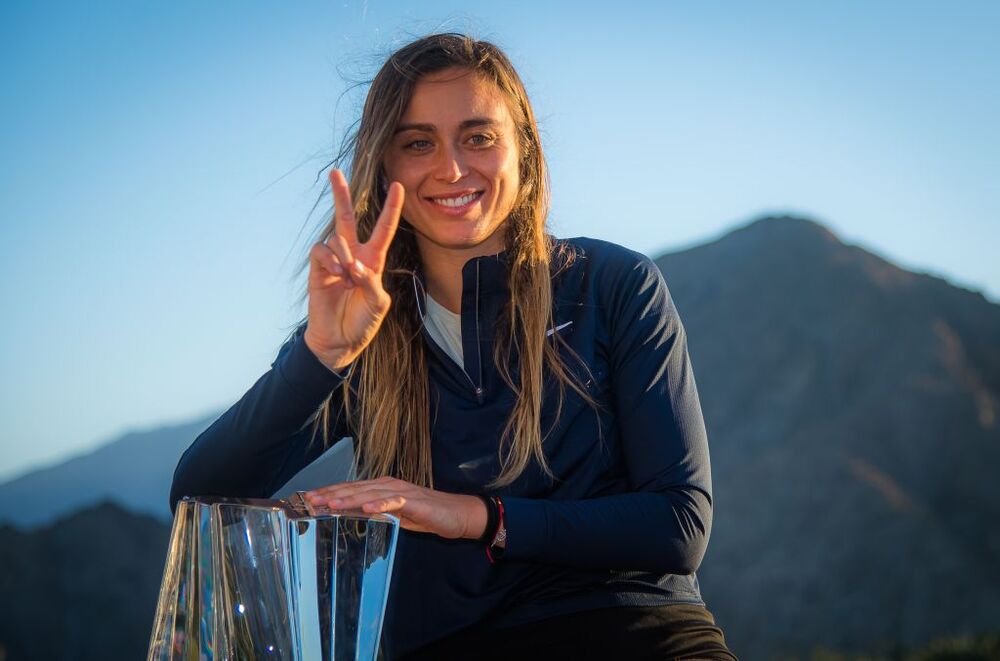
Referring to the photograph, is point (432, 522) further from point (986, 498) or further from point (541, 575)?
point (986, 498)

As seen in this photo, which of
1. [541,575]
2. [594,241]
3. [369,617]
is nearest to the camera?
[369,617]

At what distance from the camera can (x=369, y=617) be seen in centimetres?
172

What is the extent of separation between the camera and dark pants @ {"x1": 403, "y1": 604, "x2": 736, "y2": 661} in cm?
190

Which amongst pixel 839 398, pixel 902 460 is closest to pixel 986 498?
pixel 902 460

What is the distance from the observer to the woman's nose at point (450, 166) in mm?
2268

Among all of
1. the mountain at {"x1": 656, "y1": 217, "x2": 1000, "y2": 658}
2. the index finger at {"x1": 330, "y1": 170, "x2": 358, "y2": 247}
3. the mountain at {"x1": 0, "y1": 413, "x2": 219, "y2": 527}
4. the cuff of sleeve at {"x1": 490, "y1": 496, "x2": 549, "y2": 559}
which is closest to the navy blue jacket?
the cuff of sleeve at {"x1": 490, "y1": 496, "x2": 549, "y2": 559}

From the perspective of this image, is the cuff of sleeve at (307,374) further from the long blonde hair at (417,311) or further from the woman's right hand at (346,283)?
the long blonde hair at (417,311)

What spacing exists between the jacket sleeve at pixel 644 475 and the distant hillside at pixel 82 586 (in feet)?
61.1

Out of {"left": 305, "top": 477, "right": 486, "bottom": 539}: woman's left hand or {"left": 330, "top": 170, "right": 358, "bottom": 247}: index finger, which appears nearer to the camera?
{"left": 305, "top": 477, "right": 486, "bottom": 539}: woman's left hand

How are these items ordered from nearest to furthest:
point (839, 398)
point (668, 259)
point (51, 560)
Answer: point (51, 560) → point (839, 398) → point (668, 259)

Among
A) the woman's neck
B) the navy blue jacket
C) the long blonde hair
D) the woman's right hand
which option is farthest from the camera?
the woman's neck

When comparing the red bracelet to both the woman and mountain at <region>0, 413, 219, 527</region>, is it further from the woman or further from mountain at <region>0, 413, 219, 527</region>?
mountain at <region>0, 413, 219, 527</region>

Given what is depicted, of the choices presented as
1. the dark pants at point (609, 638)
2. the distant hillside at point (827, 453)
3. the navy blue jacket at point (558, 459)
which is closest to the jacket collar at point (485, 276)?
the navy blue jacket at point (558, 459)

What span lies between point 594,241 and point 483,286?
27 centimetres
